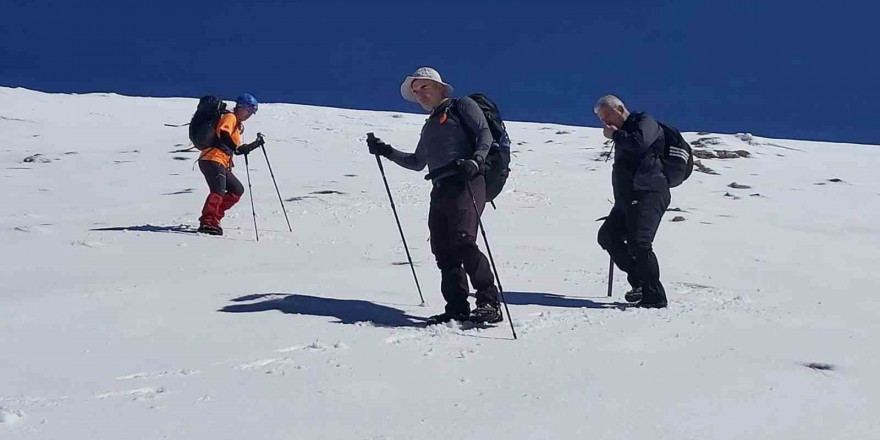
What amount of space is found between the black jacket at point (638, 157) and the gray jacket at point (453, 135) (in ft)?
3.97

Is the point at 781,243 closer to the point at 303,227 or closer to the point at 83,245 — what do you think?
the point at 303,227

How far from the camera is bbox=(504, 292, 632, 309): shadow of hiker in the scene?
684 cm

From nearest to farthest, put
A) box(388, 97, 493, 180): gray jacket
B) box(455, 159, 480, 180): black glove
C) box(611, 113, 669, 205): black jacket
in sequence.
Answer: box(455, 159, 480, 180): black glove → box(388, 97, 493, 180): gray jacket → box(611, 113, 669, 205): black jacket

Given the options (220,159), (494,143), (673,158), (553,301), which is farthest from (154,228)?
(673,158)

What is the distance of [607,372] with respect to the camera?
4.68 m

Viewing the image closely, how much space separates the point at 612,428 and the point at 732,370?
1.30m

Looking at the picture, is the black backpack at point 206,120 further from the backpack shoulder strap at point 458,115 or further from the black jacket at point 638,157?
the black jacket at point 638,157

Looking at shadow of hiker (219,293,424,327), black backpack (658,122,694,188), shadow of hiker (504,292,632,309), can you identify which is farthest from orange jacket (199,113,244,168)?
black backpack (658,122,694,188)

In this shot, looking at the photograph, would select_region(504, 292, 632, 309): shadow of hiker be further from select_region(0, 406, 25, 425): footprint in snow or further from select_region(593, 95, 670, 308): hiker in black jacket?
select_region(0, 406, 25, 425): footprint in snow

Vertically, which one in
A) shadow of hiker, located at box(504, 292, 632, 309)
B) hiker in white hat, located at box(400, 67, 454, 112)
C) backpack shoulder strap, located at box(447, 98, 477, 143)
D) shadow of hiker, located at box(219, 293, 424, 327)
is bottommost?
shadow of hiker, located at box(504, 292, 632, 309)

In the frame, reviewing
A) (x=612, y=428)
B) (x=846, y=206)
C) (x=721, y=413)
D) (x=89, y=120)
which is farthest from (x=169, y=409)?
(x=89, y=120)

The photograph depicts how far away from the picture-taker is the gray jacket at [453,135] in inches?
230

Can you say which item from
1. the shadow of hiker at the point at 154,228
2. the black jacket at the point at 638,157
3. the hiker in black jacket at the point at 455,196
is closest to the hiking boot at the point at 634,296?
the black jacket at the point at 638,157

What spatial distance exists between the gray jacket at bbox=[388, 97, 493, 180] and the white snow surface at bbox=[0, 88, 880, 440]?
1159 mm
